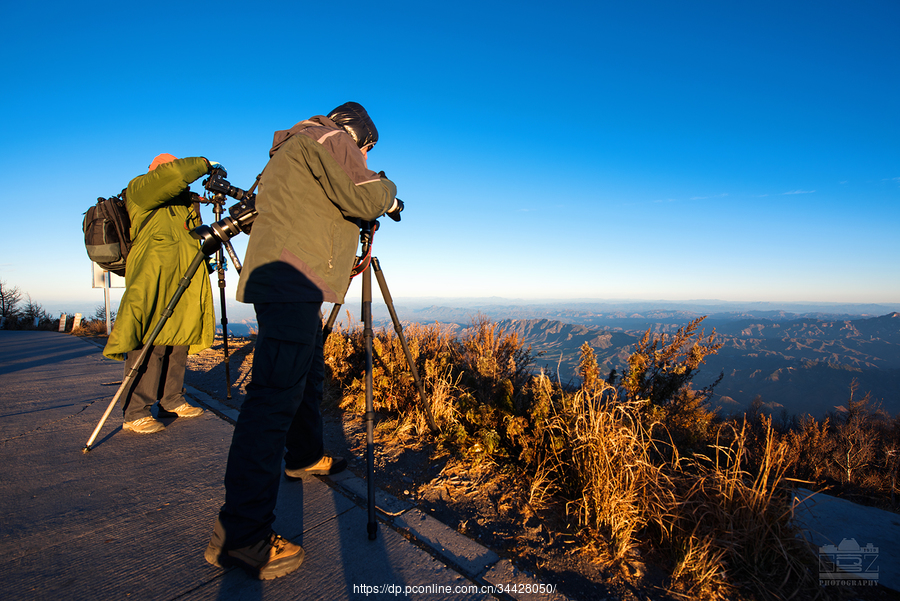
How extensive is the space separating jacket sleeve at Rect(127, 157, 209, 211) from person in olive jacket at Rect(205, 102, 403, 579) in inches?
52.9

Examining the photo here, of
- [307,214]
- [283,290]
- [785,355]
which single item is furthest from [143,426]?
[785,355]

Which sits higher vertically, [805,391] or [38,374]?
[38,374]

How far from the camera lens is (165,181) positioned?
9.12 feet

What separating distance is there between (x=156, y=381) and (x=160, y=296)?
0.74 m

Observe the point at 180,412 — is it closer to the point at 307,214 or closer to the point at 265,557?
the point at 265,557

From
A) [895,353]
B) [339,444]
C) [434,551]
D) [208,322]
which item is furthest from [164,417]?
[895,353]

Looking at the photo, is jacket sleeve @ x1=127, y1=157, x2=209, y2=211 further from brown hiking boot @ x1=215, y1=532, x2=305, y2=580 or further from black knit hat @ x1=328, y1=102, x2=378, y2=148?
brown hiking boot @ x1=215, y1=532, x2=305, y2=580

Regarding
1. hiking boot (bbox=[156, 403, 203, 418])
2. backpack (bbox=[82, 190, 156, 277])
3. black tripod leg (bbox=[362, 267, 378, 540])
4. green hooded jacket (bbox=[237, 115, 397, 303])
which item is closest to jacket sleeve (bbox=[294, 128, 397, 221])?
green hooded jacket (bbox=[237, 115, 397, 303])

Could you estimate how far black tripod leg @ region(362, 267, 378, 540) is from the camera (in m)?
1.74

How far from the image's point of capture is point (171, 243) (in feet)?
10.2

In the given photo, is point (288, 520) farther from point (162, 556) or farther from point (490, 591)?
point (490, 591)

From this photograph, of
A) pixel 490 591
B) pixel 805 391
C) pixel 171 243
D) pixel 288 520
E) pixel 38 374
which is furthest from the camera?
pixel 805 391

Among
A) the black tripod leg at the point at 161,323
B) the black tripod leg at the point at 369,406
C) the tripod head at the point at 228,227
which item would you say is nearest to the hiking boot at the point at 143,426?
the black tripod leg at the point at 161,323

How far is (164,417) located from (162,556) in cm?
217
